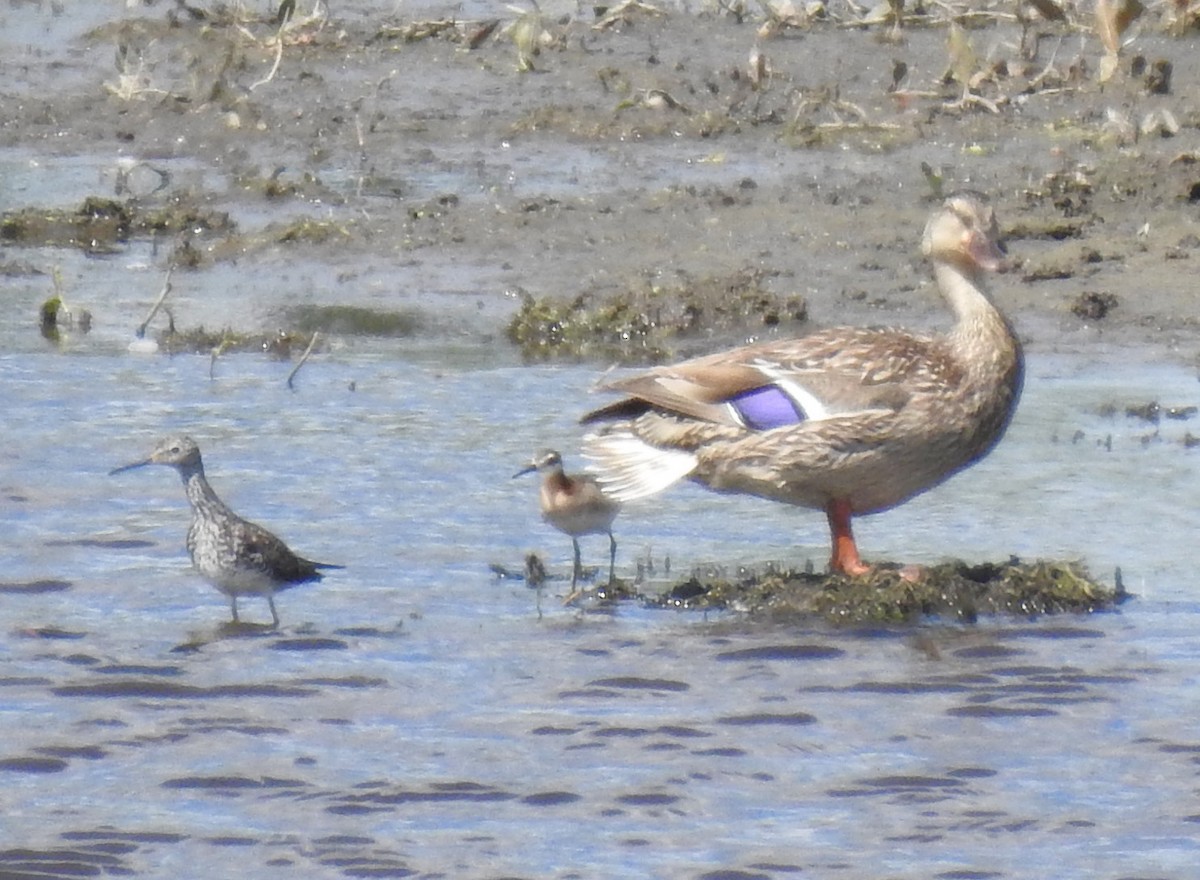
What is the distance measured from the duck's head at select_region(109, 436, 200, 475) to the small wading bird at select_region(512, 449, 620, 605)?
121 centimetres

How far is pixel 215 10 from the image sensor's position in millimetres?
16312

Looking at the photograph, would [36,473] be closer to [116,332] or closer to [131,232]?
[116,332]

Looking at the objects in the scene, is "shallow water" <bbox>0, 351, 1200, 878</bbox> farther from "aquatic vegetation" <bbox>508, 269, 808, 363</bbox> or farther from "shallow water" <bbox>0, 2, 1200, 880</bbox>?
"aquatic vegetation" <bbox>508, 269, 808, 363</bbox>

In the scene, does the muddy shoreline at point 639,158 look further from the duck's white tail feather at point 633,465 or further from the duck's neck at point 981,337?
the duck's white tail feather at point 633,465

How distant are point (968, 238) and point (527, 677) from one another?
2.27 m

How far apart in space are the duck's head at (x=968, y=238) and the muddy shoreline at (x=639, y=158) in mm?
2428

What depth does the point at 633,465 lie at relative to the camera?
26.6ft

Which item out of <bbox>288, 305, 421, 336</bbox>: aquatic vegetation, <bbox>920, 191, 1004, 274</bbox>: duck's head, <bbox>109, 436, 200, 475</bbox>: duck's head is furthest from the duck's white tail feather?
<bbox>288, 305, 421, 336</bbox>: aquatic vegetation

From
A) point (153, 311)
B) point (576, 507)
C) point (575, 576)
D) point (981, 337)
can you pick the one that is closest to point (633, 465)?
point (576, 507)

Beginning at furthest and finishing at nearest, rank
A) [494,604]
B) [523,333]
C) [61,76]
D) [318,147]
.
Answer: [61,76] → [318,147] → [523,333] → [494,604]

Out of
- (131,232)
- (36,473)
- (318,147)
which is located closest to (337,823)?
(36,473)

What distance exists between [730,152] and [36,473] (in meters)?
5.11

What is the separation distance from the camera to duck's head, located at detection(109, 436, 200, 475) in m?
8.77

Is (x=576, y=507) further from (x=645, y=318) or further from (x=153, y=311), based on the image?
(x=153, y=311)
